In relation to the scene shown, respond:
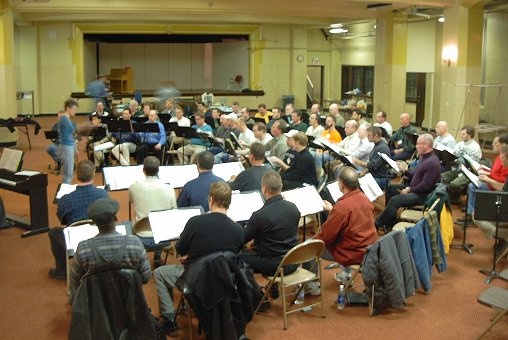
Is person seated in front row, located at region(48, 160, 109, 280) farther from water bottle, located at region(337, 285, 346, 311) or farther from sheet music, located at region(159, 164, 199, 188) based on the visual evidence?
water bottle, located at region(337, 285, 346, 311)

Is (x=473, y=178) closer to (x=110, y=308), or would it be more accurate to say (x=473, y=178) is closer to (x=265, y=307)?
(x=265, y=307)

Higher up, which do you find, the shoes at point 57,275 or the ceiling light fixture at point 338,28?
the ceiling light fixture at point 338,28

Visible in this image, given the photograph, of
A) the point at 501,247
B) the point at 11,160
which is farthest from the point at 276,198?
the point at 11,160

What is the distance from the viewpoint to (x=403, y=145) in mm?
11734

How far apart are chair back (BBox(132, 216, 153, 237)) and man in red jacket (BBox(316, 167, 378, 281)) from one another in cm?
177

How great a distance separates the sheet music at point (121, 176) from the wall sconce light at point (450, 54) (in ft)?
30.2

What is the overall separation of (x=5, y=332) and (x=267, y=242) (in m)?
2.43

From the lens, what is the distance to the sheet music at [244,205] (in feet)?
19.1

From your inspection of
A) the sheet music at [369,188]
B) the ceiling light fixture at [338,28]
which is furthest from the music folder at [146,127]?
the ceiling light fixture at [338,28]

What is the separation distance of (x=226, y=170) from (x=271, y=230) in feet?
8.76

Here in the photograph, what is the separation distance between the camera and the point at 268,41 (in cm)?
2422

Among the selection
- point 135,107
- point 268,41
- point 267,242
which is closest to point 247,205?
point 267,242

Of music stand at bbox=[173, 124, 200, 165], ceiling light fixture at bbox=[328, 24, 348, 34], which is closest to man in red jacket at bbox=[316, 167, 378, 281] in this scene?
music stand at bbox=[173, 124, 200, 165]

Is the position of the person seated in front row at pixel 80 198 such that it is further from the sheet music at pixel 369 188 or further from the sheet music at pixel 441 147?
the sheet music at pixel 441 147
